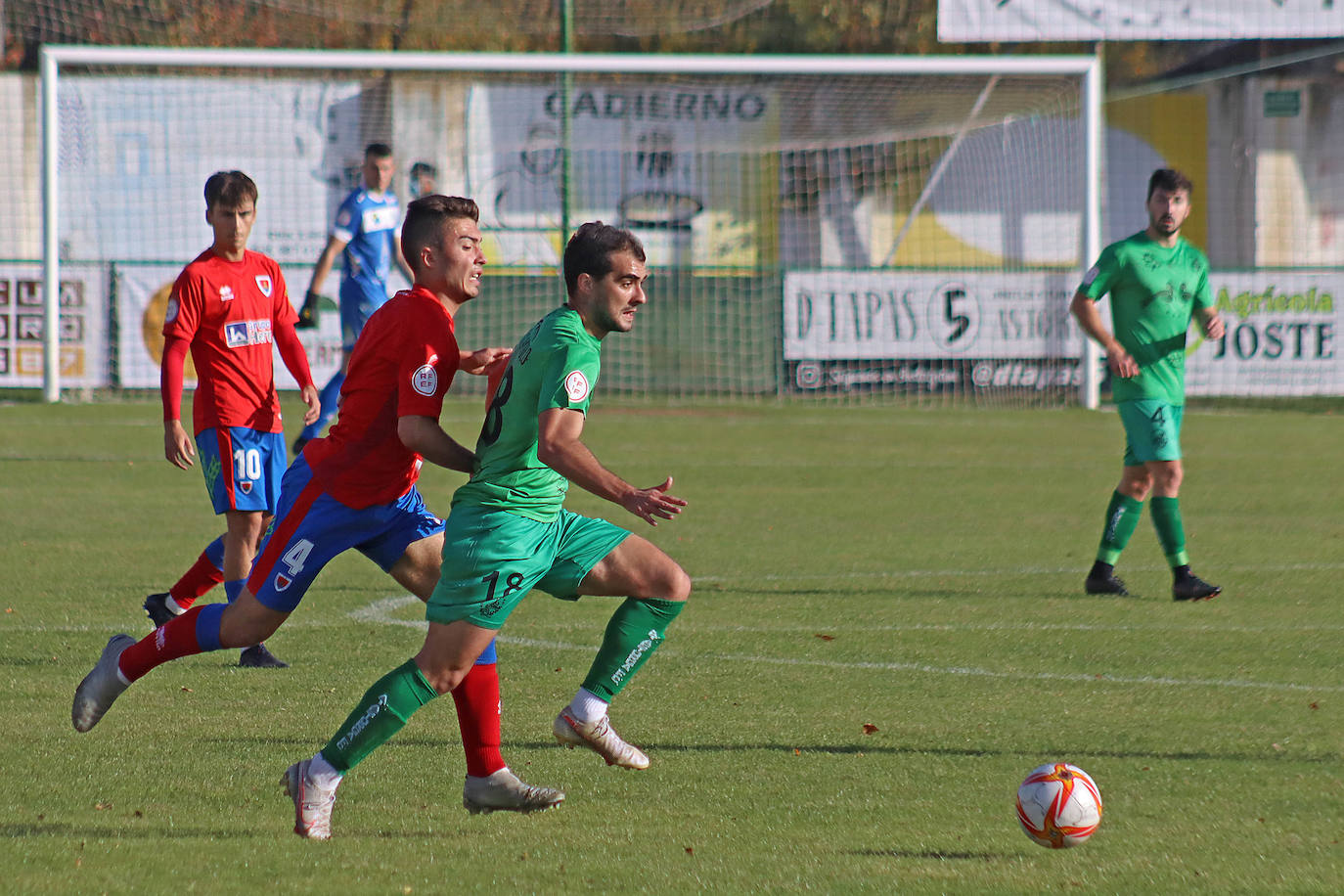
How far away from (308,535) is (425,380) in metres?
0.62

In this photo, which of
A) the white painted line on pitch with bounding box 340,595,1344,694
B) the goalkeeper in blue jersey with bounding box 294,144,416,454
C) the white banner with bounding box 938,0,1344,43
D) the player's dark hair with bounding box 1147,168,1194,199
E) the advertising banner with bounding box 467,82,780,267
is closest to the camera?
the white painted line on pitch with bounding box 340,595,1344,694

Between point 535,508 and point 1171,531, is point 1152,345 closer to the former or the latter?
point 1171,531

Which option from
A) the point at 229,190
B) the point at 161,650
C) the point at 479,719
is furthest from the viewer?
the point at 229,190

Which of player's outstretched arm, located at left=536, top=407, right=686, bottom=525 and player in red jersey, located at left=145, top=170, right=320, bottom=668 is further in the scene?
player in red jersey, located at left=145, top=170, right=320, bottom=668

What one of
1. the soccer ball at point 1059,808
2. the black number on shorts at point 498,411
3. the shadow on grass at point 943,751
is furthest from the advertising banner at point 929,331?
the soccer ball at point 1059,808

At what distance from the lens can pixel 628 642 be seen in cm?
488

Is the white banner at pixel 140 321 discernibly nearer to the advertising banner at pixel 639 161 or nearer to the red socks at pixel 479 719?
the advertising banner at pixel 639 161

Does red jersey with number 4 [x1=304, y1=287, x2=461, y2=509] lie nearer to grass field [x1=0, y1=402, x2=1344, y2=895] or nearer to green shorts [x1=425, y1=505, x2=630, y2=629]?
green shorts [x1=425, y1=505, x2=630, y2=629]

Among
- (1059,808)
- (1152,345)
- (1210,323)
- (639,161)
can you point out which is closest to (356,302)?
(1152,345)

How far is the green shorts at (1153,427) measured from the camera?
852 centimetres

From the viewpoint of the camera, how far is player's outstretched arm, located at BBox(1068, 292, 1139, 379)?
8125 mm

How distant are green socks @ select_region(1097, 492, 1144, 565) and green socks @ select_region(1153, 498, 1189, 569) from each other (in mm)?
42

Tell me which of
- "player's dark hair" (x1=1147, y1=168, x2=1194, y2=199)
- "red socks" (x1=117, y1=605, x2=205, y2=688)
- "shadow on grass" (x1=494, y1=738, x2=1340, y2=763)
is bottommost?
"shadow on grass" (x1=494, y1=738, x2=1340, y2=763)

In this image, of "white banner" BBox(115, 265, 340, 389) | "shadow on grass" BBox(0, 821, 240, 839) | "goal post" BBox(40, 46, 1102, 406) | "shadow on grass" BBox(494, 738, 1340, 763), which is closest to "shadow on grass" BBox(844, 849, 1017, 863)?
"shadow on grass" BBox(494, 738, 1340, 763)
